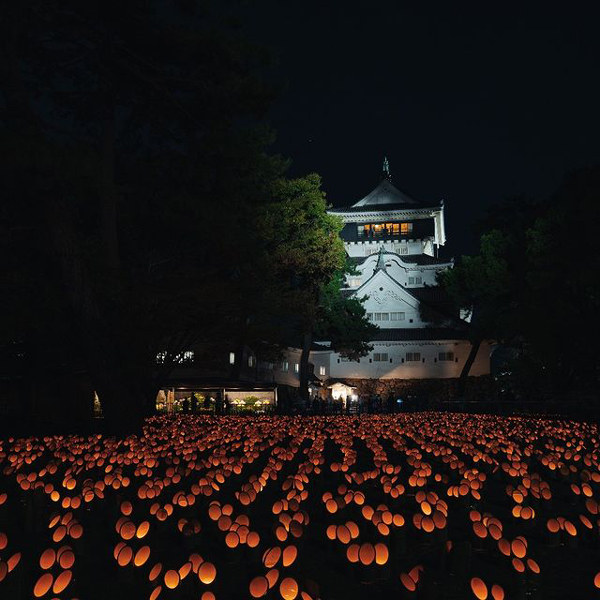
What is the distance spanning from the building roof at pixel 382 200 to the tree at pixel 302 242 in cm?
2456

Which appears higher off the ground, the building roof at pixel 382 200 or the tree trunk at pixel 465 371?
the building roof at pixel 382 200

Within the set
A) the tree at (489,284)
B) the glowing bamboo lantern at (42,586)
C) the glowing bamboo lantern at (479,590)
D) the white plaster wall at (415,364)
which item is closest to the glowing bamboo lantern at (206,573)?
the glowing bamboo lantern at (42,586)

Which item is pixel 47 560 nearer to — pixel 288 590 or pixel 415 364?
pixel 288 590

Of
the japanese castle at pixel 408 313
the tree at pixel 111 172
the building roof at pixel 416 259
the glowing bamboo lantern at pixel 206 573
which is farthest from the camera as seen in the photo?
the building roof at pixel 416 259

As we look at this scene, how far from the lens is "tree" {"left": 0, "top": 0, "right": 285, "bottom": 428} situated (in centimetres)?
1352

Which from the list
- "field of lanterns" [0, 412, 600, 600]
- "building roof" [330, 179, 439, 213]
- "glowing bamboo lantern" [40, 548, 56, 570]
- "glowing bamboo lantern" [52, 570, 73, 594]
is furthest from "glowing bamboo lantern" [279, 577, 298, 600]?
"building roof" [330, 179, 439, 213]

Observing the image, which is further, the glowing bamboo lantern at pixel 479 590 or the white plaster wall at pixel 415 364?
the white plaster wall at pixel 415 364

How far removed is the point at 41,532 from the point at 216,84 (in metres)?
10.8

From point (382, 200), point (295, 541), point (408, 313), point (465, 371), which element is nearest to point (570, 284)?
point (465, 371)

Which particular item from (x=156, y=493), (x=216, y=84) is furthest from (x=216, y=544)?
(x=216, y=84)

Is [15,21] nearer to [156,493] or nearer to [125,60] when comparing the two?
[125,60]

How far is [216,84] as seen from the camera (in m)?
14.5

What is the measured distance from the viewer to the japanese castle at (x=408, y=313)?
48625 mm

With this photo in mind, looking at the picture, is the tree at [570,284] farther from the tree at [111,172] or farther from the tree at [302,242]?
the tree at [111,172]
